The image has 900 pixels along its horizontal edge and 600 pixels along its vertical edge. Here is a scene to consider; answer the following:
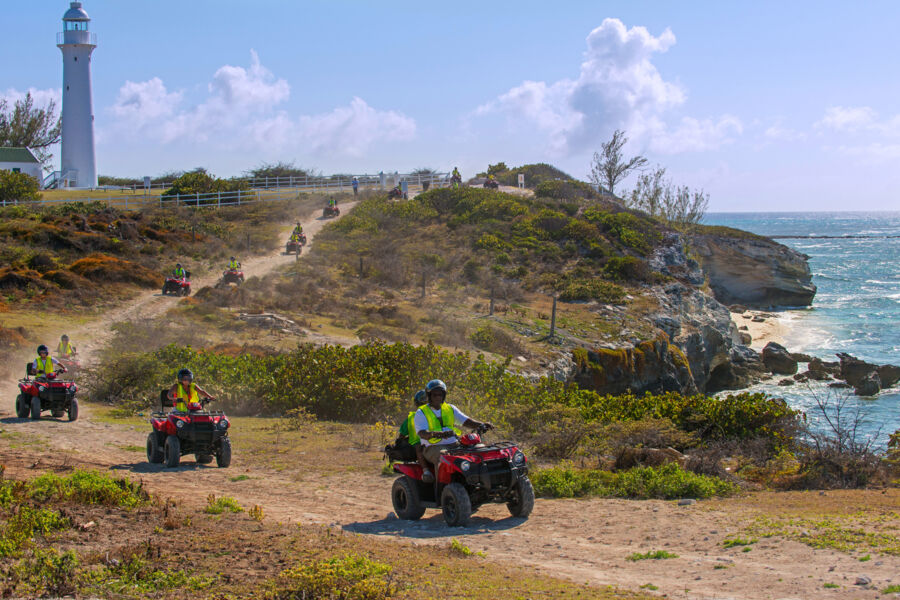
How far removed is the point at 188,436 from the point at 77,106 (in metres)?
50.8

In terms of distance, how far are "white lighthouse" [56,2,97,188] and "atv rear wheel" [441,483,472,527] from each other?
181 feet

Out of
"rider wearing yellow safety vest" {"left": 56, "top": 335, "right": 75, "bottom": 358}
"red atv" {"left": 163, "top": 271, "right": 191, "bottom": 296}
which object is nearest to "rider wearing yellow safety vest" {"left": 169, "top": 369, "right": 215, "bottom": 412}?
"rider wearing yellow safety vest" {"left": 56, "top": 335, "right": 75, "bottom": 358}

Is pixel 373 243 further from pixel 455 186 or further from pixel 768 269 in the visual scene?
pixel 768 269

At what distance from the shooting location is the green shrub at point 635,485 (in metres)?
10.5

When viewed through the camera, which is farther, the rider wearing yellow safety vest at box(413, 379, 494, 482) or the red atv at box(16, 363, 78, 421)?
the red atv at box(16, 363, 78, 421)

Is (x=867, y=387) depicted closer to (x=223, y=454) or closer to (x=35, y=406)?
(x=223, y=454)

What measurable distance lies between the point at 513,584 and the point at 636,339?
25.9 meters

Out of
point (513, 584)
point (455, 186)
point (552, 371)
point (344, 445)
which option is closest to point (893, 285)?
point (455, 186)

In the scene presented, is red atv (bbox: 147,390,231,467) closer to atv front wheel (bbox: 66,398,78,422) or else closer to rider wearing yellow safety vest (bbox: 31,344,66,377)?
atv front wheel (bbox: 66,398,78,422)

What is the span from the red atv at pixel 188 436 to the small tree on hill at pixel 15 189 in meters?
39.1

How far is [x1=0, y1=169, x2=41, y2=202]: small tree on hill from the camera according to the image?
45844mm

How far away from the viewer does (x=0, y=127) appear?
229 ft

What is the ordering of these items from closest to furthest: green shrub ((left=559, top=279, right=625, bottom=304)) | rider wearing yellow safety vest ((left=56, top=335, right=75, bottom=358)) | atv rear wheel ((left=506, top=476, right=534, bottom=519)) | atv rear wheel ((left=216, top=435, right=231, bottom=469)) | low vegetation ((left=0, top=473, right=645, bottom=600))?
low vegetation ((left=0, top=473, right=645, bottom=600)) → atv rear wheel ((left=506, top=476, right=534, bottom=519)) → atv rear wheel ((left=216, top=435, right=231, bottom=469)) → rider wearing yellow safety vest ((left=56, top=335, right=75, bottom=358)) → green shrub ((left=559, top=279, right=625, bottom=304))

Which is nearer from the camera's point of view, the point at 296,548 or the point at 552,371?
the point at 296,548
